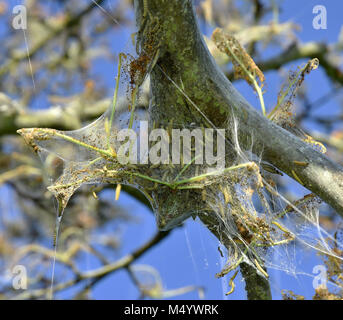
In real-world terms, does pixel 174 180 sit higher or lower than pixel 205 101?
lower

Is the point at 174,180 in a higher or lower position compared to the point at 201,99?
lower

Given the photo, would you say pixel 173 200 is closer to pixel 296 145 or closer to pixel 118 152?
pixel 118 152

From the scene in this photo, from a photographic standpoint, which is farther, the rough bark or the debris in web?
the debris in web

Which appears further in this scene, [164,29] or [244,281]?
[244,281]

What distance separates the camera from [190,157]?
63.7 inches

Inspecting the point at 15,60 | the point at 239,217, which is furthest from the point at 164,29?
the point at 15,60

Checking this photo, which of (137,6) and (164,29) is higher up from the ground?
(137,6)

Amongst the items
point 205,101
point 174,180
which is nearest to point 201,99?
point 205,101

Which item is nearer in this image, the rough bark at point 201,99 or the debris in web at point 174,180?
the rough bark at point 201,99

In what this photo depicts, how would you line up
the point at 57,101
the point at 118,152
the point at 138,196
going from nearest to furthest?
the point at 118,152 → the point at 138,196 → the point at 57,101

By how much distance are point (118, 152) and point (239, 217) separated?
572mm

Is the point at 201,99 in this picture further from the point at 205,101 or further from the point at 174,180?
the point at 174,180

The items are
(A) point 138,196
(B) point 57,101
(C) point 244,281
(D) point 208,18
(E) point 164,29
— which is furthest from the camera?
(B) point 57,101

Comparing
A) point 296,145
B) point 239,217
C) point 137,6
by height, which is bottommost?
point 239,217
